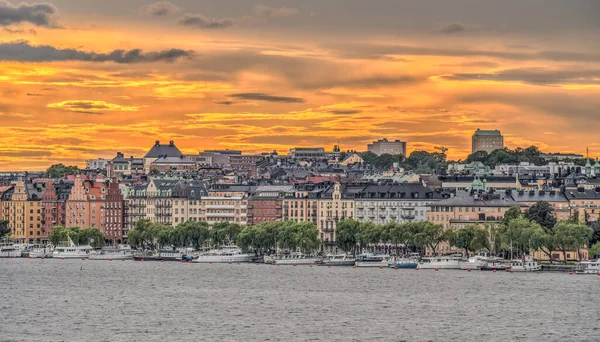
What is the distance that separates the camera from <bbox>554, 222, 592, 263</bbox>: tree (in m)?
106

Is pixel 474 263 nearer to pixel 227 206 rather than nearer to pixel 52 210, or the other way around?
pixel 227 206

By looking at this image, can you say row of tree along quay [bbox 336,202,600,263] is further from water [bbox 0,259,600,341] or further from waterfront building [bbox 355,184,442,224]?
waterfront building [bbox 355,184,442,224]

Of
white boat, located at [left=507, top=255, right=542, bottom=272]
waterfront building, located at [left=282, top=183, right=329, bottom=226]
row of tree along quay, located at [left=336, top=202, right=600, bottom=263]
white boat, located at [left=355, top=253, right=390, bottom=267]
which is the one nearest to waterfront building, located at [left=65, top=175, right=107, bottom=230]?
waterfront building, located at [left=282, top=183, right=329, bottom=226]

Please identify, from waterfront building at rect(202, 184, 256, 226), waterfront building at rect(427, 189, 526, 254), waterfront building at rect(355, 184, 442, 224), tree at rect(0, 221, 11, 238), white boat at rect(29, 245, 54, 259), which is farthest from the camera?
tree at rect(0, 221, 11, 238)

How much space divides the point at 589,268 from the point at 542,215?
16.5 metres

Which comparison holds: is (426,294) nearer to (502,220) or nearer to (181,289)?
(181,289)

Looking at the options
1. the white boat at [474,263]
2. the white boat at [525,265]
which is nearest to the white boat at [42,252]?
the white boat at [474,263]

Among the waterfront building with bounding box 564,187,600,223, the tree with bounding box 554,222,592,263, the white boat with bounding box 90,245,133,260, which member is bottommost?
the white boat with bounding box 90,245,133,260

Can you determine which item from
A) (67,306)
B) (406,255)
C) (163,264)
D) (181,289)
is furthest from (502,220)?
(67,306)

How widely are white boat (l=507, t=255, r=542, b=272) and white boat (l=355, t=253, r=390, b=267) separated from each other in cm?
1173

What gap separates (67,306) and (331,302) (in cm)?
1457

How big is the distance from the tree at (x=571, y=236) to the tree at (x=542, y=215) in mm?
6378

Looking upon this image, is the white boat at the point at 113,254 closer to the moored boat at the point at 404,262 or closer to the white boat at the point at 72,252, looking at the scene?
the white boat at the point at 72,252

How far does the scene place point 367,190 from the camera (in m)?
139
